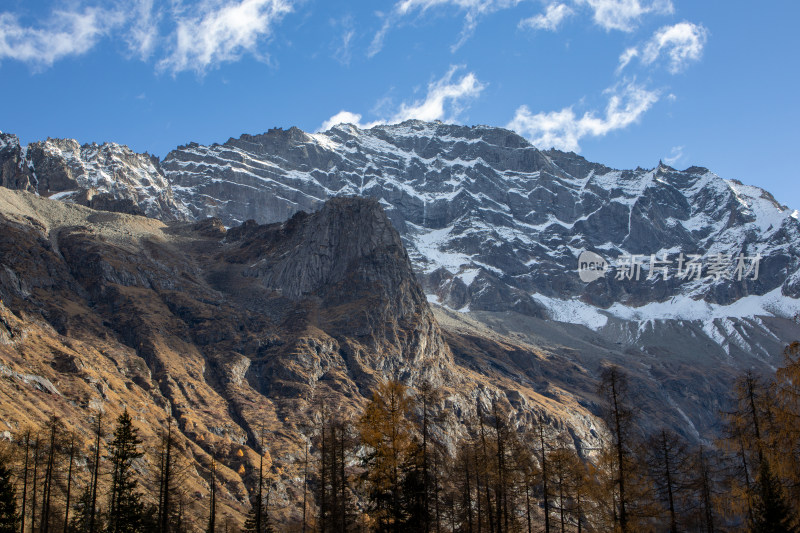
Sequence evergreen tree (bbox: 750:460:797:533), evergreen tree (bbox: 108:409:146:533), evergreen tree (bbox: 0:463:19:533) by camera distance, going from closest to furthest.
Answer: evergreen tree (bbox: 750:460:797:533) < evergreen tree (bbox: 0:463:19:533) < evergreen tree (bbox: 108:409:146:533)

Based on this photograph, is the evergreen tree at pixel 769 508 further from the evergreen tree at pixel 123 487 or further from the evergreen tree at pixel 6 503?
the evergreen tree at pixel 6 503

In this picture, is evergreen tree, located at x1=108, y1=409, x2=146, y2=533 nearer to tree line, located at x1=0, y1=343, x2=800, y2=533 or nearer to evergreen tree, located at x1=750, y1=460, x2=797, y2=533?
tree line, located at x1=0, y1=343, x2=800, y2=533

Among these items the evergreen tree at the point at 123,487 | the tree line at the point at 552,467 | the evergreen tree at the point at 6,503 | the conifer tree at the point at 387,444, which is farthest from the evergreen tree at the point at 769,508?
the evergreen tree at the point at 6,503

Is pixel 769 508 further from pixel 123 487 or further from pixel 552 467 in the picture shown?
pixel 123 487

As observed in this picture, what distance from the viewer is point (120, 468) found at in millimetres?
51312

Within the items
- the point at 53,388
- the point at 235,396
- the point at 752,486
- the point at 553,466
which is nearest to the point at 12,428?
the point at 53,388

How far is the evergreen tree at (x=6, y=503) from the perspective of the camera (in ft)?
154

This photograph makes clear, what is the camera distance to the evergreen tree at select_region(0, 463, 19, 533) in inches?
1844

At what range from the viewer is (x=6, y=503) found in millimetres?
47406

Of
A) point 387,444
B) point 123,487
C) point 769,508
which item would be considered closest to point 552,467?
point 387,444

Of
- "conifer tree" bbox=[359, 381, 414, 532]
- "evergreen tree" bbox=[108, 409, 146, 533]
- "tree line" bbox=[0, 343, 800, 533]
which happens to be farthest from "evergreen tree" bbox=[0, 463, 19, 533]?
"conifer tree" bbox=[359, 381, 414, 532]

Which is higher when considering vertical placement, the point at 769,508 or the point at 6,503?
the point at 6,503

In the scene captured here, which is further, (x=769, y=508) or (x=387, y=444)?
(x=387, y=444)

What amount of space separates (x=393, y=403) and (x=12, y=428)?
86264mm
